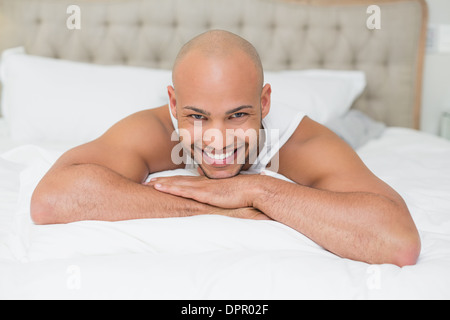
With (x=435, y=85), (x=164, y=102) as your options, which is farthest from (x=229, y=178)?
(x=435, y=85)

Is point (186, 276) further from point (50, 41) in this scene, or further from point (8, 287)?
point (50, 41)

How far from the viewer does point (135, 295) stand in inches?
29.3

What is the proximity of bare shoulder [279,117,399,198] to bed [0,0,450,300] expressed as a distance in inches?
7.7

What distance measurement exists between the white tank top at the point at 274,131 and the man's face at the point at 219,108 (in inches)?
4.1

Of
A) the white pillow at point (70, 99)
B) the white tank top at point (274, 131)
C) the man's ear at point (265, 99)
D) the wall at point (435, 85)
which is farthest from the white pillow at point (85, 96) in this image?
the wall at point (435, 85)

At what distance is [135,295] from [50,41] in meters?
2.02

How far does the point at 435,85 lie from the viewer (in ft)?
8.57

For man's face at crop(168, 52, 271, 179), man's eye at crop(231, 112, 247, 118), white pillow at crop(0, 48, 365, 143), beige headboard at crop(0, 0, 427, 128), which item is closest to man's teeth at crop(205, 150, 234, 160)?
man's face at crop(168, 52, 271, 179)

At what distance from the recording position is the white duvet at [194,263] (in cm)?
76

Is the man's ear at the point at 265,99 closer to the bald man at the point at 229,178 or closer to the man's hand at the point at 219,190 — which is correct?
the bald man at the point at 229,178

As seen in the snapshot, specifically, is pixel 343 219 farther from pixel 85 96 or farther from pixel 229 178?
pixel 85 96

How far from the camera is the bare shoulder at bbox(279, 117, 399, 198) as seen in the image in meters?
1.13

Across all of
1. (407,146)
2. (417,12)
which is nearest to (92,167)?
(407,146)

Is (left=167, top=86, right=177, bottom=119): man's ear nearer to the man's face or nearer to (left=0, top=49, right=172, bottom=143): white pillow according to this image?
the man's face
